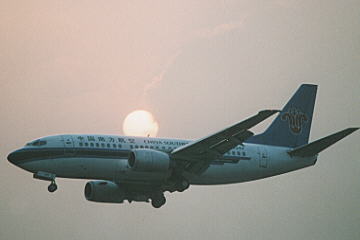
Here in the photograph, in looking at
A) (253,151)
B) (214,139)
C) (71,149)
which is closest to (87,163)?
(71,149)

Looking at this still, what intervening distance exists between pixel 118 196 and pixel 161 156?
586 centimetres

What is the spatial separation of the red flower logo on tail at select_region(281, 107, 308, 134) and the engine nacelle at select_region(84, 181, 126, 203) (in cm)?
1390

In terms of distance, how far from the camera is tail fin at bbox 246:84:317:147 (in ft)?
165

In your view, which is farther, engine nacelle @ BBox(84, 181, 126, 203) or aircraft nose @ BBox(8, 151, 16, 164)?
engine nacelle @ BBox(84, 181, 126, 203)

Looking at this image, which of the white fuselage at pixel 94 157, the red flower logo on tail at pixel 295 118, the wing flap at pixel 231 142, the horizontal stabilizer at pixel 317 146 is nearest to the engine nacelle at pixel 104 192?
the white fuselage at pixel 94 157

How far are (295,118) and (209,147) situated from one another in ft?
40.0

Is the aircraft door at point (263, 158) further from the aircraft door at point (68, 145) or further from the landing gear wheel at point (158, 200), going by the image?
the aircraft door at point (68, 145)

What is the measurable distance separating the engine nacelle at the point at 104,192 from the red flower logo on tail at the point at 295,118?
1390cm

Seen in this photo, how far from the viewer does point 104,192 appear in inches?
1777

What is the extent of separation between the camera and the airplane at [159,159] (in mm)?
40531

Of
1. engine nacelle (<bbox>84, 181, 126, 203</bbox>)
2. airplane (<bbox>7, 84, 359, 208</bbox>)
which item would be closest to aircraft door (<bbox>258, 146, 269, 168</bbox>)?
airplane (<bbox>7, 84, 359, 208</bbox>)

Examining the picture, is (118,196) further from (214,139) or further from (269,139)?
(269,139)

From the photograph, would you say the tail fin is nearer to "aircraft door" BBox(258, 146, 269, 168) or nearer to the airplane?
the airplane

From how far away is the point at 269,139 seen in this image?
164 feet
